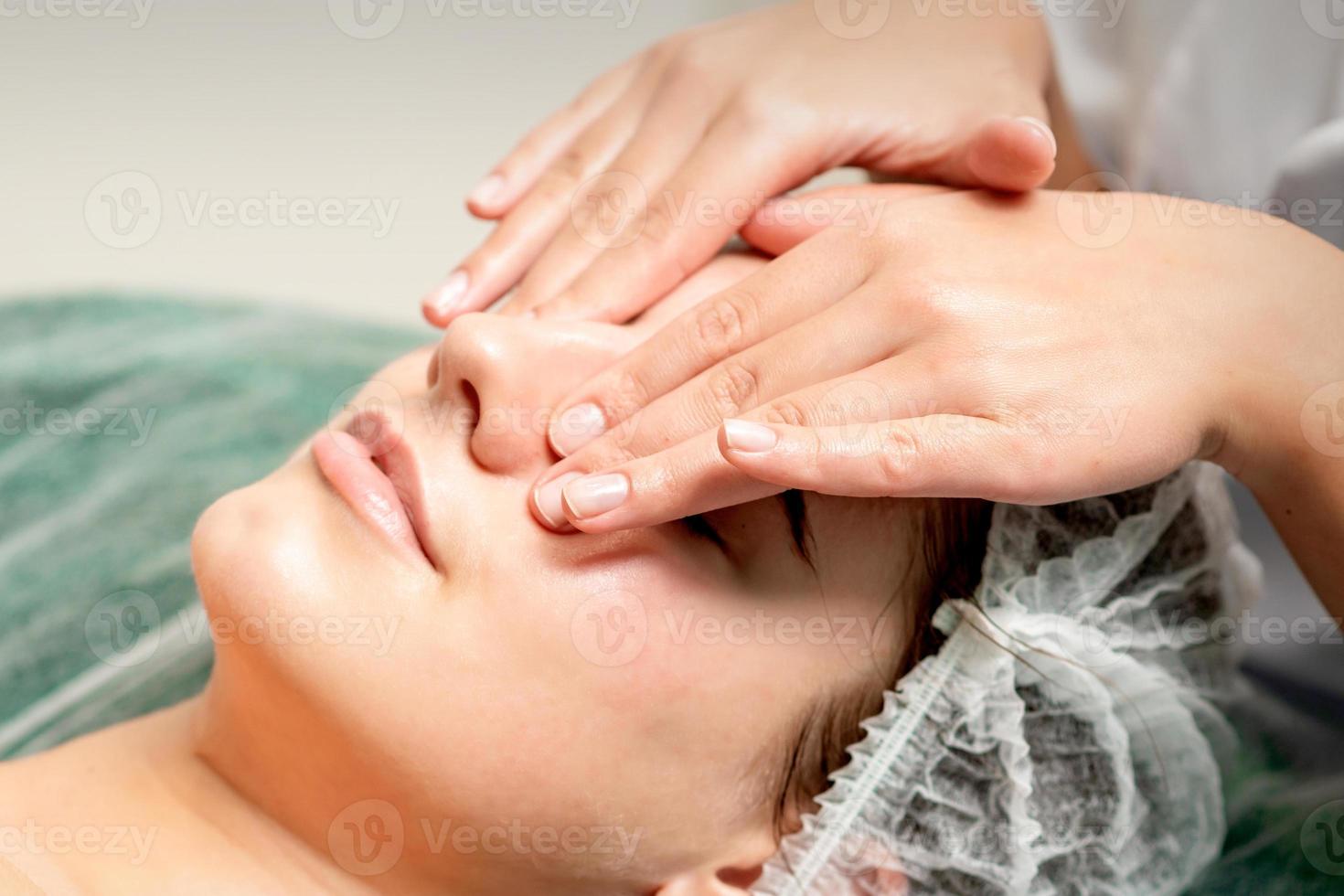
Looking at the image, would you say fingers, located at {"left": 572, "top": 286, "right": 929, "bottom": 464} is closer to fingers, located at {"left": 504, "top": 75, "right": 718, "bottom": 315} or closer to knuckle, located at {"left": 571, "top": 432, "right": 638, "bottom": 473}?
knuckle, located at {"left": 571, "top": 432, "right": 638, "bottom": 473}

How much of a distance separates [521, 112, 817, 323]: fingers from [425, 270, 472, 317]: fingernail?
0.11 meters

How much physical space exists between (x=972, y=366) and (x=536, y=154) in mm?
527

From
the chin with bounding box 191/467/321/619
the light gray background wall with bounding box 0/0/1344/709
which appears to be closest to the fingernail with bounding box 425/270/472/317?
the chin with bounding box 191/467/321/619

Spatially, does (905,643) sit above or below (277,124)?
below

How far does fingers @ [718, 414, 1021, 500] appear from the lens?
2.31ft

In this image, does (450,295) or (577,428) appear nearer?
(577,428)

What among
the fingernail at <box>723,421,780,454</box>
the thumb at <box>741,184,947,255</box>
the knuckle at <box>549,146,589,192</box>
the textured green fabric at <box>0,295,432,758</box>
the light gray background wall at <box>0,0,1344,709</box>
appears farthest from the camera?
the light gray background wall at <box>0,0,1344,709</box>

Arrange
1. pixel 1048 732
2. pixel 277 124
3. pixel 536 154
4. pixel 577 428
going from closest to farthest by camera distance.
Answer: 1. pixel 577 428
2. pixel 1048 732
3. pixel 536 154
4. pixel 277 124

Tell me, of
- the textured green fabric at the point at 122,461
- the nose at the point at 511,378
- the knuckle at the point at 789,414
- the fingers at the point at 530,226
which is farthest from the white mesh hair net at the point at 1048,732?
the textured green fabric at the point at 122,461

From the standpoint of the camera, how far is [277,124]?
2.03 m

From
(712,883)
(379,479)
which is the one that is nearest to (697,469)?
(379,479)

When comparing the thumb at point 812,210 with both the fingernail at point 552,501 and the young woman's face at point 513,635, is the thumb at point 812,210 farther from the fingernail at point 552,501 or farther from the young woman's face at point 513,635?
the fingernail at point 552,501

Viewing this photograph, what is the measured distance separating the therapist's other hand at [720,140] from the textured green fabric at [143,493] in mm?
481

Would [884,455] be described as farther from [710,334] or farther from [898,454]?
[710,334]
